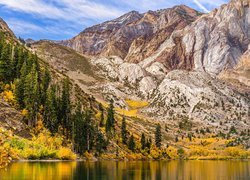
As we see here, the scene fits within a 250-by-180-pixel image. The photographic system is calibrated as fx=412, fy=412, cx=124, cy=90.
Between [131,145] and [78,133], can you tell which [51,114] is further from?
[131,145]

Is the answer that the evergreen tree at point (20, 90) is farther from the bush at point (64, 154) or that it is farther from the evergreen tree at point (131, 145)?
the evergreen tree at point (131, 145)

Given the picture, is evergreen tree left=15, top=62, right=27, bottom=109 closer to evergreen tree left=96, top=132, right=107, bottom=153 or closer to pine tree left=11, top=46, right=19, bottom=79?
pine tree left=11, top=46, right=19, bottom=79

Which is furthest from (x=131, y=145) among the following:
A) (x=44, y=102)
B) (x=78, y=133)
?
(x=44, y=102)

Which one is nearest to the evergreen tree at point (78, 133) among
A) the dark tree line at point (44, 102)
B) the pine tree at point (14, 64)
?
the dark tree line at point (44, 102)

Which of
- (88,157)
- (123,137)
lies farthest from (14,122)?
(123,137)

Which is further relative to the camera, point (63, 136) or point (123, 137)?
point (123, 137)

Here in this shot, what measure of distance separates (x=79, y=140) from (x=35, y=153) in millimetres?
35475

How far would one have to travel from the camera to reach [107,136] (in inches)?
6427

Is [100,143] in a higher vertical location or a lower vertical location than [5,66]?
lower

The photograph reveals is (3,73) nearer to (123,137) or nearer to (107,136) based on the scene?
(107,136)

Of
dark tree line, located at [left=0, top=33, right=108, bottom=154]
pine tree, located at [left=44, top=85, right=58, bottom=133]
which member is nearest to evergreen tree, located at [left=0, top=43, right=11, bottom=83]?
dark tree line, located at [left=0, top=33, right=108, bottom=154]

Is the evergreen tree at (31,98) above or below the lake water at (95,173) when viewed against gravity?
above

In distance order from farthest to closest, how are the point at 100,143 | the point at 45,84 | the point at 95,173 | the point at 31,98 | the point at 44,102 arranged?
the point at 100,143 → the point at 45,84 → the point at 44,102 → the point at 31,98 → the point at 95,173

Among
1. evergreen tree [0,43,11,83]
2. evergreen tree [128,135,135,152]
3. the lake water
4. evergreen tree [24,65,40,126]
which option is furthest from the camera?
evergreen tree [128,135,135,152]
